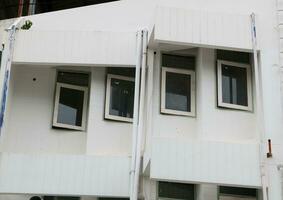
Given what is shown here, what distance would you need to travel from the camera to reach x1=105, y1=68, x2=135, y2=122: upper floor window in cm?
1045

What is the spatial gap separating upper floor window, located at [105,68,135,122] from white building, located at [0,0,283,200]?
0.02m

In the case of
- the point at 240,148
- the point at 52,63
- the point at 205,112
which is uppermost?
the point at 52,63

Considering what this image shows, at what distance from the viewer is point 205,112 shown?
9711mm

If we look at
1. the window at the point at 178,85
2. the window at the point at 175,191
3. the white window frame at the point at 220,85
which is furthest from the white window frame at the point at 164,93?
the window at the point at 175,191

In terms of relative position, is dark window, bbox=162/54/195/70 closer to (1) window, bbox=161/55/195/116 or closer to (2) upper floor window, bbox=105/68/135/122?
(1) window, bbox=161/55/195/116

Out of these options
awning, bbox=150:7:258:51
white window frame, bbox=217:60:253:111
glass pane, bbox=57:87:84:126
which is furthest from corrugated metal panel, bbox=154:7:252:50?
glass pane, bbox=57:87:84:126

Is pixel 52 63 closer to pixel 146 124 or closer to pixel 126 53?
pixel 126 53

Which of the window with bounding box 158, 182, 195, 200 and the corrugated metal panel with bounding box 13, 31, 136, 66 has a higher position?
the corrugated metal panel with bounding box 13, 31, 136, 66

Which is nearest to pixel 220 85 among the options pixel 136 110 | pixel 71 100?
pixel 136 110

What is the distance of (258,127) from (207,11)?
232cm

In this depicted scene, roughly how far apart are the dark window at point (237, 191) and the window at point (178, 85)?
4.86ft

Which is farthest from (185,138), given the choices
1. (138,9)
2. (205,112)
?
(138,9)

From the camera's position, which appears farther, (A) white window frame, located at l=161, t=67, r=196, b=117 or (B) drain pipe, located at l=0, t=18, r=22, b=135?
(B) drain pipe, located at l=0, t=18, r=22, b=135

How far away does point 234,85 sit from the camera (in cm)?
1011
